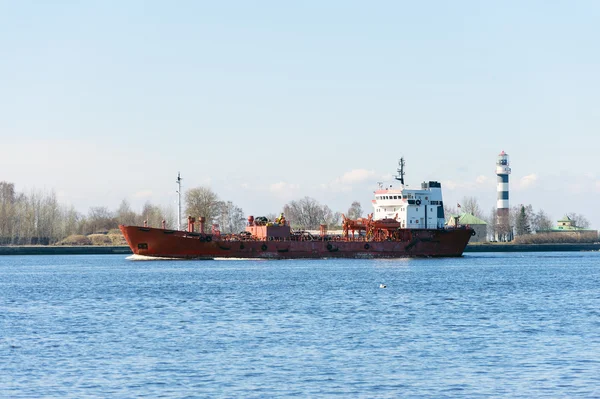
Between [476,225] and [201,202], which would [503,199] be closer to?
[476,225]

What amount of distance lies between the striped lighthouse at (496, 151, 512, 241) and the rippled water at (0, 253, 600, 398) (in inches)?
4494

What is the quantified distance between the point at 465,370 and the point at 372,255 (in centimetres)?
6331

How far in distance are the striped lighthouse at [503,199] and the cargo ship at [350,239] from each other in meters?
75.6

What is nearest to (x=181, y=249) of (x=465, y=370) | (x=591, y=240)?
(x=465, y=370)

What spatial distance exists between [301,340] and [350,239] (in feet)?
195

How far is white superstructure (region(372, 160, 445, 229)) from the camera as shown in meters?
88.4

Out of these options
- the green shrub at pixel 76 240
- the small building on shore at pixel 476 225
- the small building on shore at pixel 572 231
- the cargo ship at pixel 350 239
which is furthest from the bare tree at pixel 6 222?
the small building on shore at pixel 572 231

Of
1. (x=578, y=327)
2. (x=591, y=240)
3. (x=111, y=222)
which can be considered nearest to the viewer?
(x=578, y=327)

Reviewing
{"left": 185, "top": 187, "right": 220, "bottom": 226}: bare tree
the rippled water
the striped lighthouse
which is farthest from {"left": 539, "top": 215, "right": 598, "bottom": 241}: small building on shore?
the rippled water

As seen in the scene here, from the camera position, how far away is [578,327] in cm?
3142

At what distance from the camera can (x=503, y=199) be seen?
16588cm

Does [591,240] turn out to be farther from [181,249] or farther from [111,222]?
[181,249]

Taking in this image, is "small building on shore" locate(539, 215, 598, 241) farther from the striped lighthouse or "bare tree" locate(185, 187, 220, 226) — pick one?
"bare tree" locate(185, 187, 220, 226)

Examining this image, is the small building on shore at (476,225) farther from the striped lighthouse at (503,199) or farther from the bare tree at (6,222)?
the bare tree at (6,222)
